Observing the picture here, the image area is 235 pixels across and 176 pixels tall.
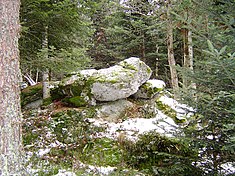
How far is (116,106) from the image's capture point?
6547mm

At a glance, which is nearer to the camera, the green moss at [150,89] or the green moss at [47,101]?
the green moss at [47,101]

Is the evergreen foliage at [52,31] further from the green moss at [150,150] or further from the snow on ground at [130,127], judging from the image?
the green moss at [150,150]

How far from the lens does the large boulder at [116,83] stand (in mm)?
6324

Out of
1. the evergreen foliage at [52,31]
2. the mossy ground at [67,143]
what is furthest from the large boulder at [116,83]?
the evergreen foliage at [52,31]

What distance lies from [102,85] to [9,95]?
3.24 metres

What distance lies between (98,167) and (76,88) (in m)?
2.76

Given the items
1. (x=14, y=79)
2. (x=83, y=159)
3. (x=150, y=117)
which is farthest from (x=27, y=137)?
(x=150, y=117)

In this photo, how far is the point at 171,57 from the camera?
7.99 m

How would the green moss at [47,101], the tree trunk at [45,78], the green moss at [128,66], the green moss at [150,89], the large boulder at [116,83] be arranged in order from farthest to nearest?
the green moss at [150,89], the green moss at [128,66], the green moss at [47,101], the large boulder at [116,83], the tree trunk at [45,78]

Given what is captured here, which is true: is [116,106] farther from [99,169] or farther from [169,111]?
[99,169]

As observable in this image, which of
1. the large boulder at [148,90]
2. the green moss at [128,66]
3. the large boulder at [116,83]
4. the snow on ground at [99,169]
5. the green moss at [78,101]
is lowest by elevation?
the snow on ground at [99,169]

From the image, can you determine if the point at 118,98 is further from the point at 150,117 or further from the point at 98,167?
the point at 98,167

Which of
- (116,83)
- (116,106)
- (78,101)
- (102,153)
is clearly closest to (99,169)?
(102,153)

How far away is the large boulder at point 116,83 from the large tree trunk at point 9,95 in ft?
10.0
